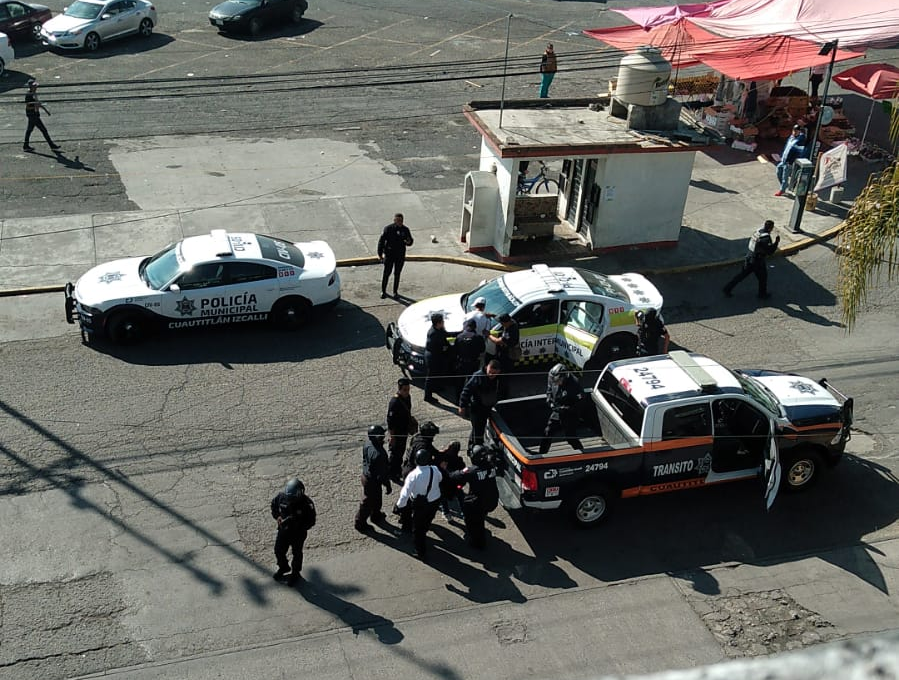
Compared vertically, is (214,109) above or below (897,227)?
below

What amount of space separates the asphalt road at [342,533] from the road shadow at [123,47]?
16.0m

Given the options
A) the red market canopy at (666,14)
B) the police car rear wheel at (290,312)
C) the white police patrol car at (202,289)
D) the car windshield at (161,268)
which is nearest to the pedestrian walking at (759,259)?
the white police patrol car at (202,289)

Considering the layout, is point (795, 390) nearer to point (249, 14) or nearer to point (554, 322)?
point (554, 322)

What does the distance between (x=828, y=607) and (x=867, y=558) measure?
1069 mm

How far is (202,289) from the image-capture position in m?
14.6

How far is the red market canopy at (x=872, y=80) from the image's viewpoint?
22.7 m

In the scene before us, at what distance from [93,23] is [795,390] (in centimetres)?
2520

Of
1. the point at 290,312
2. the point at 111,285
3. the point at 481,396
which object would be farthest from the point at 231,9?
the point at 481,396

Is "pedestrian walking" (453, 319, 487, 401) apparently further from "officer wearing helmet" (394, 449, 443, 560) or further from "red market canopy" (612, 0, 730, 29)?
"red market canopy" (612, 0, 730, 29)

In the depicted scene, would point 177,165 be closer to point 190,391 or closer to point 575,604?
point 190,391

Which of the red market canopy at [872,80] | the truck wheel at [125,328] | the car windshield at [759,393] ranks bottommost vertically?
the truck wheel at [125,328]

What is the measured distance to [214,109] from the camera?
82.1 feet

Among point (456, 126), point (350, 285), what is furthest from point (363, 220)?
point (456, 126)

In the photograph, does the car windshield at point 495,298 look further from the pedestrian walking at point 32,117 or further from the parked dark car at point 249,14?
the parked dark car at point 249,14
